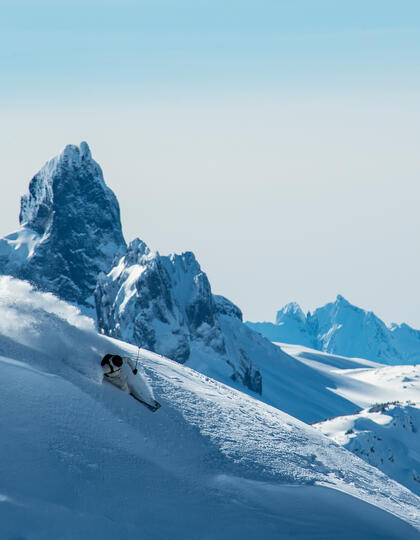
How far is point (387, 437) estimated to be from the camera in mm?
82000

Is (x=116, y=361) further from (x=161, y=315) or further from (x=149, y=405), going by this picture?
(x=161, y=315)

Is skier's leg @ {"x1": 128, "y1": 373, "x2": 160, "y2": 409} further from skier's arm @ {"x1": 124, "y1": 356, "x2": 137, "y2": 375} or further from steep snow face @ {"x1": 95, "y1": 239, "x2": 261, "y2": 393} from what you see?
steep snow face @ {"x1": 95, "y1": 239, "x2": 261, "y2": 393}

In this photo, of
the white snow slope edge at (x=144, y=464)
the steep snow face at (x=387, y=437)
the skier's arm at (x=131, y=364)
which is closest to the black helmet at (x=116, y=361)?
the skier's arm at (x=131, y=364)

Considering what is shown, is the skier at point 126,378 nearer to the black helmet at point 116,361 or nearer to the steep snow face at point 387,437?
the black helmet at point 116,361

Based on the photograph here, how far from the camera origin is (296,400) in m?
169

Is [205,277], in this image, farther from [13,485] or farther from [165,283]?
[13,485]

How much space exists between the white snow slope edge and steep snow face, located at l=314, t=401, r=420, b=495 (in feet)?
145

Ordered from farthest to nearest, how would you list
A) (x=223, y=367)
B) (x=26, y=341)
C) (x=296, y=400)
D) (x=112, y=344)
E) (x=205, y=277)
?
(x=205, y=277) < (x=296, y=400) < (x=223, y=367) < (x=112, y=344) < (x=26, y=341)

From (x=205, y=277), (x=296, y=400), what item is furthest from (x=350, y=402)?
(x=205, y=277)

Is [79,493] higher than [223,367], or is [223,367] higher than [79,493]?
[223,367]

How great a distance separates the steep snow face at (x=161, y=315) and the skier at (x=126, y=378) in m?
121

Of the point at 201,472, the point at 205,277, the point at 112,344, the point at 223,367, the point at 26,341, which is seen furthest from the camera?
the point at 205,277

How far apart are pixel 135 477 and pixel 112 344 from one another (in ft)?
25.3

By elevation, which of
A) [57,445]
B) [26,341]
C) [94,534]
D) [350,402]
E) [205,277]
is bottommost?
[94,534]
